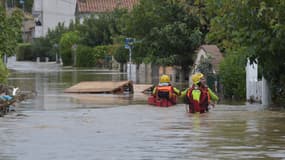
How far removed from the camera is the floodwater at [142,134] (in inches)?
472

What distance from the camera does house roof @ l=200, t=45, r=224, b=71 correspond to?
32744mm

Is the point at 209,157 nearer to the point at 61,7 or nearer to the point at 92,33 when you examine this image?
the point at 92,33

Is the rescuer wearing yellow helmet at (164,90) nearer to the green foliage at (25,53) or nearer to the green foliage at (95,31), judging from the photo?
the green foliage at (95,31)

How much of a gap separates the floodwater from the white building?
3592 inches

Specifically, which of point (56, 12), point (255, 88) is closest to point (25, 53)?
point (56, 12)

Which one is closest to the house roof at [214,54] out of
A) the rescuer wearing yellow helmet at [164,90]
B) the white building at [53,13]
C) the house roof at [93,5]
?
the rescuer wearing yellow helmet at [164,90]

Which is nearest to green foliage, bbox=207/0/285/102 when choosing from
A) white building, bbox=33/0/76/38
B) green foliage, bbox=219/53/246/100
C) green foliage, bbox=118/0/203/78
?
green foliage, bbox=219/53/246/100

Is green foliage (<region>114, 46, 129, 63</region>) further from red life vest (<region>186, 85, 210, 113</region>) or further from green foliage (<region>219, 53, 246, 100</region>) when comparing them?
red life vest (<region>186, 85, 210, 113</region>)

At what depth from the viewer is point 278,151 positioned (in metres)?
12.2

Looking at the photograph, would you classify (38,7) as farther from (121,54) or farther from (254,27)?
(254,27)

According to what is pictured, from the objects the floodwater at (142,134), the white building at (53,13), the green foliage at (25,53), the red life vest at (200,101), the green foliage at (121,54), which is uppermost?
the white building at (53,13)

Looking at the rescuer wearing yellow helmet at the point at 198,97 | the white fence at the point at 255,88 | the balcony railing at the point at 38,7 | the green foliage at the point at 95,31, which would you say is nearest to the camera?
the rescuer wearing yellow helmet at the point at 198,97

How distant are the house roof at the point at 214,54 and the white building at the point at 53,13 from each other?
77.6 meters

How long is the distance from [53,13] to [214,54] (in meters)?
84.1
